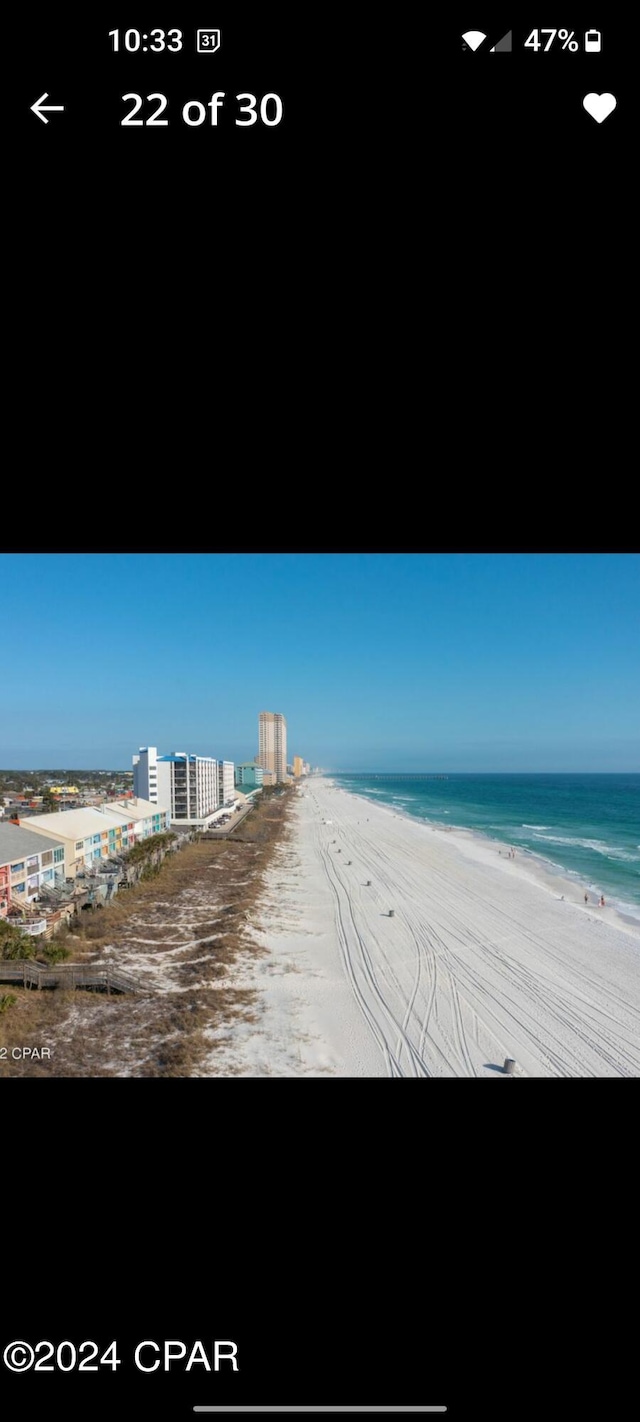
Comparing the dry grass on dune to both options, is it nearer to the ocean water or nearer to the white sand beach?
the white sand beach

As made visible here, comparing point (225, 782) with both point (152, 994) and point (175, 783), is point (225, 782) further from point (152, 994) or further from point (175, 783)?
point (152, 994)

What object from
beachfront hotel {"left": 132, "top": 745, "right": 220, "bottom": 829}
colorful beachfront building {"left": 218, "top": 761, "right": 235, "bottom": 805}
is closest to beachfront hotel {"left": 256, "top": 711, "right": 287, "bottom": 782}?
colorful beachfront building {"left": 218, "top": 761, "right": 235, "bottom": 805}

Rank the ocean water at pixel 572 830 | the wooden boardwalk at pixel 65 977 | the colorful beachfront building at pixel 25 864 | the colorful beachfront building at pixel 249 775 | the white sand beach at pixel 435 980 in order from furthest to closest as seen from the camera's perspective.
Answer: the colorful beachfront building at pixel 249 775, the ocean water at pixel 572 830, the colorful beachfront building at pixel 25 864, the wooden boardwalk at pixel 65 977, the white sand beach at pixel 435 980
